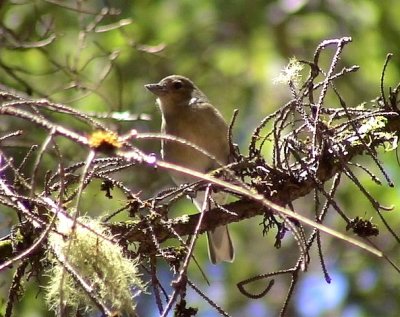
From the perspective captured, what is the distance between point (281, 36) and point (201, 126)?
3.51 metres

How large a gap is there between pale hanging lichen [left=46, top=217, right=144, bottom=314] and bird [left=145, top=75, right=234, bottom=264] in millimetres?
1819

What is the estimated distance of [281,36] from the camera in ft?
26.6

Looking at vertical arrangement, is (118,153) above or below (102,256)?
above

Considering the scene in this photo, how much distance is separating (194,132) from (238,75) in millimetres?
4161

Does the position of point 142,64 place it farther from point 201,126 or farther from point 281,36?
point 201,126

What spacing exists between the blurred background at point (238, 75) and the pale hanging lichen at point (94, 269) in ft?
9.62

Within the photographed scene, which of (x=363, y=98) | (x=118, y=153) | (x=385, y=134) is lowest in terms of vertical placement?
(x=363, y=98)

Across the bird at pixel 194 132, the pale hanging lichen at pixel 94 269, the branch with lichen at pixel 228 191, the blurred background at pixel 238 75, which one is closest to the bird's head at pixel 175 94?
the bird at pixel 194 132

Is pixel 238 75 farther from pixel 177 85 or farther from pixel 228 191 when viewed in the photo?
pixel 228 191

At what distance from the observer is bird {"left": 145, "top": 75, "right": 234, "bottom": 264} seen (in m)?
4.64

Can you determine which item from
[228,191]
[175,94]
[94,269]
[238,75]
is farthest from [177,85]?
[238,75]

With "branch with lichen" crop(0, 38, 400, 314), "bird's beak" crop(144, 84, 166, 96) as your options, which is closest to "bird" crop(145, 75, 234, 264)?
"bird's beak" crop(144, 84, 166, 96)

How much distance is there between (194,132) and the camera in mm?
4789

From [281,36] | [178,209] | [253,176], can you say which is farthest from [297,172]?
[281,36]
